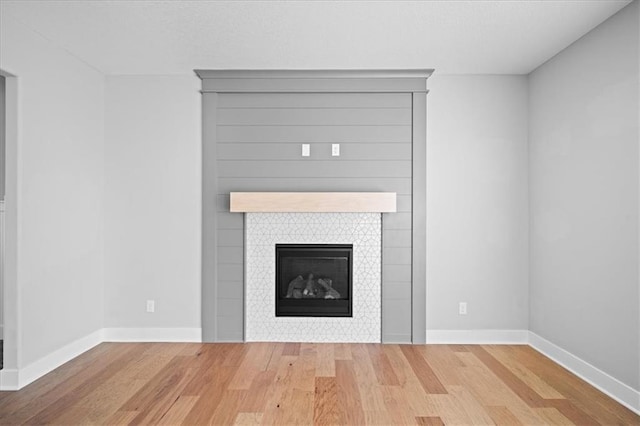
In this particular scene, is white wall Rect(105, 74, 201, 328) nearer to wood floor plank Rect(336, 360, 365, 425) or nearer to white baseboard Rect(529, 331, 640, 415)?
wood floor plank Rect(336, 360, 365, 425)

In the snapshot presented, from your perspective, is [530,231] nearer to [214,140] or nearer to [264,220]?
[264,220]

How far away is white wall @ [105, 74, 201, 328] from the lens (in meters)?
5.08

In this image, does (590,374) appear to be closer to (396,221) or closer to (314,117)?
(396,221)

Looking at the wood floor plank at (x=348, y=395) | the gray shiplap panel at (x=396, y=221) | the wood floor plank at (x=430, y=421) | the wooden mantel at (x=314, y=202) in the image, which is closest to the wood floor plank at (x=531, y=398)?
the wood floor plank at (x=430, y=421)

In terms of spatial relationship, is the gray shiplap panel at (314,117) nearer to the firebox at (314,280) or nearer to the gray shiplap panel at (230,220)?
the gray shiplap panel at (230,220)

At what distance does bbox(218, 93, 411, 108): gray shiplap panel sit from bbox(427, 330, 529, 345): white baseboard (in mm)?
2226

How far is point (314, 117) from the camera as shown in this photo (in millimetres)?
5070

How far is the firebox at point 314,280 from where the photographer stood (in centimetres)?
507

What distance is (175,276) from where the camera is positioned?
5090 millimetres

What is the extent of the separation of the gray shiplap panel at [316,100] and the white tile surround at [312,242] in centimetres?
105

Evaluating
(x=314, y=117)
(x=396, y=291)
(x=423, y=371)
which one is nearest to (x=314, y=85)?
(x=314, y=117)

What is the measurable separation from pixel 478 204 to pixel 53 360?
396 cm

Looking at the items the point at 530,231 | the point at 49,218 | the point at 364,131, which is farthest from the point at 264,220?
the point at 530,231

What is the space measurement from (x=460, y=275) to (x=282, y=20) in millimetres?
2894
